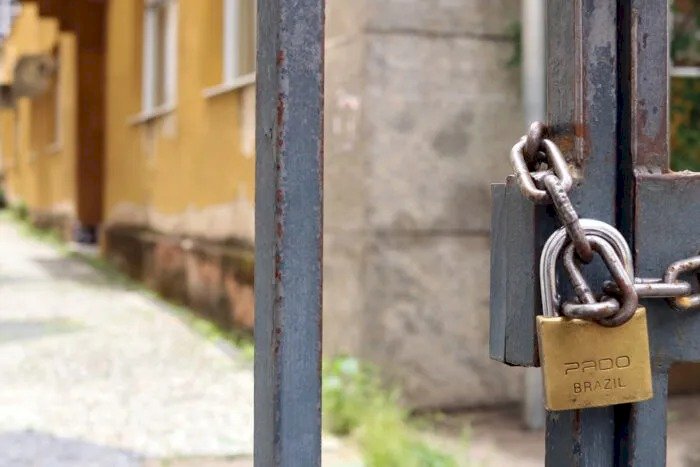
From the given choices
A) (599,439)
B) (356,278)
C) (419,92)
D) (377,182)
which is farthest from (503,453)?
(599,439)

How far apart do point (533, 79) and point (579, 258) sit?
3.76 metres

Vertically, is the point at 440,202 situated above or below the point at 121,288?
above

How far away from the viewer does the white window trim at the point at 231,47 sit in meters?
6.96

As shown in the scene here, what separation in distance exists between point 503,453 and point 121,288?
17.8 feet

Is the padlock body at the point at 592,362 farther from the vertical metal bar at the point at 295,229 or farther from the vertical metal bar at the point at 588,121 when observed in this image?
the vertical metal bar at the point at 295,229

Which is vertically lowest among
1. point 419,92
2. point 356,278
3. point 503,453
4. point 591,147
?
point 503,453

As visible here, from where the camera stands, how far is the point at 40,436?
3.93 m

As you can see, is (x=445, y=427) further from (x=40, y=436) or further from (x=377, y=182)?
(x=40, y=436)

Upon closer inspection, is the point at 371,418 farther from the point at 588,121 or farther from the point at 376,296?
the point at 588,121

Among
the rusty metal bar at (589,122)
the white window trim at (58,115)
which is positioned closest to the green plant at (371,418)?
the rusty metal bar at (589,122)

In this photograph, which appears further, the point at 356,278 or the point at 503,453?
the point at 356,278

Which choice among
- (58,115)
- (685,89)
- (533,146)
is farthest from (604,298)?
(58,115)

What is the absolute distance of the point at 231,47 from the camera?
7.06 m

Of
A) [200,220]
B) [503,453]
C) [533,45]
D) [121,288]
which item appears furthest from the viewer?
[121,288]
